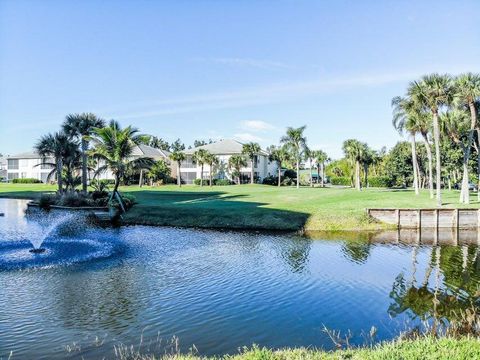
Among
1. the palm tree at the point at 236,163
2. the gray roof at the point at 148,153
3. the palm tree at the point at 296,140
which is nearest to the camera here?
the palm tree at the point at 296,140

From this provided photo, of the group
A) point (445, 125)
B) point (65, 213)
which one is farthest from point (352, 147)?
point (65, 213)

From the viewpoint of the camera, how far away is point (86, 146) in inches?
1935

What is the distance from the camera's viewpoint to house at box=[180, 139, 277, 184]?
298 feet

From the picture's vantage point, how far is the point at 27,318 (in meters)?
11.5

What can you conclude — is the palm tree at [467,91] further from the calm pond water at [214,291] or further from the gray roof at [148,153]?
the gray roof at [148,153]

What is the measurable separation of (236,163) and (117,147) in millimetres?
52467

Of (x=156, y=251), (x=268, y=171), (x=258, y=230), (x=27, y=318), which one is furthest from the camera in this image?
(x=268, y=171)

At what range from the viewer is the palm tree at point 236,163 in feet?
288

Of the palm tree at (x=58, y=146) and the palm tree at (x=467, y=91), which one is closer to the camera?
the palm tree at (x=467, y=91)

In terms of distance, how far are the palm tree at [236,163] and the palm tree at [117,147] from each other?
50.7m

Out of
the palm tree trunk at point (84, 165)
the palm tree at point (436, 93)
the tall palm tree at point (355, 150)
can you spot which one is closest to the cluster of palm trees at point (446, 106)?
the palm tree at point (436, 93)

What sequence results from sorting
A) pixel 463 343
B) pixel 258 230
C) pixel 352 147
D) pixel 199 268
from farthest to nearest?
pixel 352 147
pixel 258 230
pixel 199 268
pixel 463 343

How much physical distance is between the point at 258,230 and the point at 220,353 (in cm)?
2178

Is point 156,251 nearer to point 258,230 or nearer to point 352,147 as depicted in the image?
point 258,230
